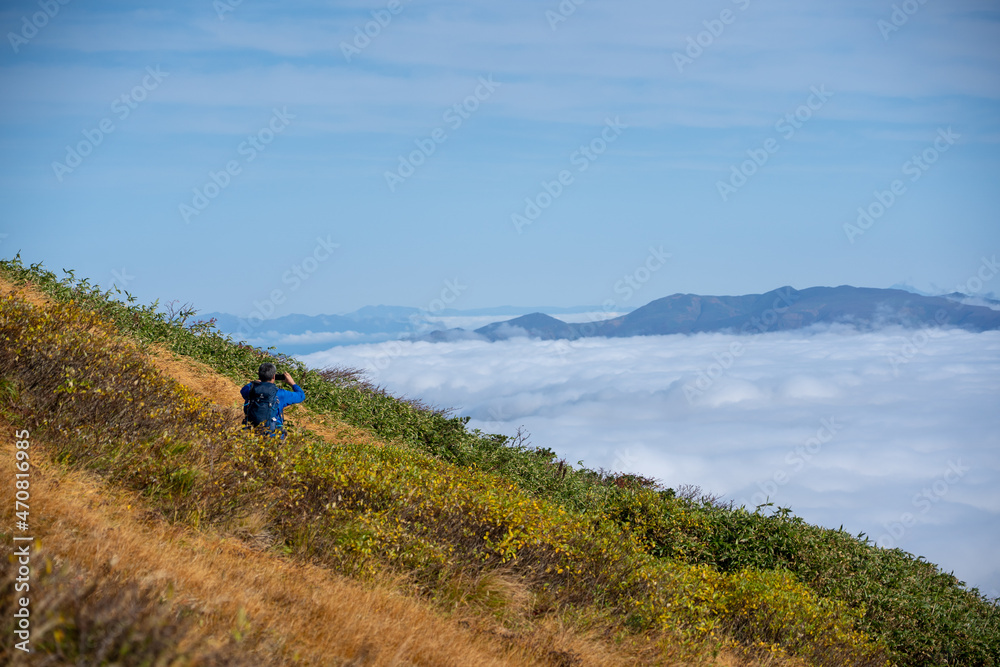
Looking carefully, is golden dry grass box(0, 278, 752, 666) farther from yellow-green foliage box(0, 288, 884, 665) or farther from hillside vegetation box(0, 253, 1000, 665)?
yellow-green foliage box(0, 288, 884, 665)

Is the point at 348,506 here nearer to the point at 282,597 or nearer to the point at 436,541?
the point at 436,541

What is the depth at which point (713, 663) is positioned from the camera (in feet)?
25.5

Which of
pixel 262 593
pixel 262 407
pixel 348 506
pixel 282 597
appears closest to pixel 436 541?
pixel 348 506

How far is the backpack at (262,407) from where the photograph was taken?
35.1 ft

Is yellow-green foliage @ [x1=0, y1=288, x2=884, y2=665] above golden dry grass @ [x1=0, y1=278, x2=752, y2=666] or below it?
above

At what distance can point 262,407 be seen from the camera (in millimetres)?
10719

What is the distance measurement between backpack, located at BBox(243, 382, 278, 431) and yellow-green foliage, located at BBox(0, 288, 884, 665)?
60 cm

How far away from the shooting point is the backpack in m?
10.7

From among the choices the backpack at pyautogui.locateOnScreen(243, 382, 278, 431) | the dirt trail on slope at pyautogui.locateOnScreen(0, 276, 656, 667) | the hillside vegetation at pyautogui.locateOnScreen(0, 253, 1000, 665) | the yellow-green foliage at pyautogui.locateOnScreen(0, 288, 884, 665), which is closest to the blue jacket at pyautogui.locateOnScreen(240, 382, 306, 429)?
the backpack at pyautogui.locateOnScreen(243, 382, 278, 431)

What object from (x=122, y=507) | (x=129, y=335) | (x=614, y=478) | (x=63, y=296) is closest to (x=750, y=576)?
(x=122, y=507)

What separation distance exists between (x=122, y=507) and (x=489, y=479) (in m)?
6.65

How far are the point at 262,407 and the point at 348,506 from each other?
2.79 metres

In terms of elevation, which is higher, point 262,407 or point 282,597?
point 262,407

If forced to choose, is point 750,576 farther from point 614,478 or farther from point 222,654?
point 614,478
